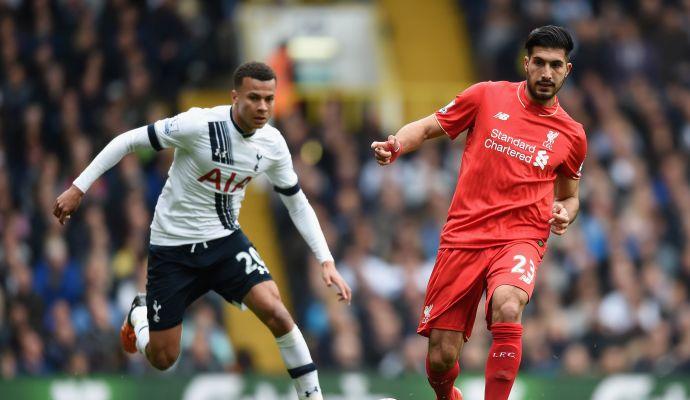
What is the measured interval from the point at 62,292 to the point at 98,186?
1.47 m

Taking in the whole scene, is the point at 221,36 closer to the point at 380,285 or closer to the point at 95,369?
the point at 380,285

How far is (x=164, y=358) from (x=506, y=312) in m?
2.59

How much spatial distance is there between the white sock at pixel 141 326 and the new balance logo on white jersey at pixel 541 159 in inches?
117

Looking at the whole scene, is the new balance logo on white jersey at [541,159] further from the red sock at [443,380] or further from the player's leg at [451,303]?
the red sock at [443,380]

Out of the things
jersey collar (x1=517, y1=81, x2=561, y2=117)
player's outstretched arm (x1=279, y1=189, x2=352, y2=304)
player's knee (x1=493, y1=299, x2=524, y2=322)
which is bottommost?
player's knee (x1=493, y1=299, x2=524, y2=322)

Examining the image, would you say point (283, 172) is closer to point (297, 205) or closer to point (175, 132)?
point (297, 205)

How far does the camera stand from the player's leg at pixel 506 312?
8406 millimetres

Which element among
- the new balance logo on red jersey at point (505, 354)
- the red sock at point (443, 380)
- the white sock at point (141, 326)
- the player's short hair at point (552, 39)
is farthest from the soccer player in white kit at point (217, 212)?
the player's short hair at point (552, 39)

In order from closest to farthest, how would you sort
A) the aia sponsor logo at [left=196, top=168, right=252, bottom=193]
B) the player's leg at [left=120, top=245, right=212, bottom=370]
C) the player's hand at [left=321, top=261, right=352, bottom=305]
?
1. the player's hand at [left=321, top=261, right=352, bottom=305]
2. the aia sponsor logo at [left=196, top=168, right=252, bottom=193]
3. the player's leg at [left=120, top=245, right=212, bottom=370]

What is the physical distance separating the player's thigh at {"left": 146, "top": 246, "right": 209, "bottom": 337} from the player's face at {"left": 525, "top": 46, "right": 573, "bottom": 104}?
255 cm

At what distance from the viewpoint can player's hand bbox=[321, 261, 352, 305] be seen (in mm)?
→ 9062

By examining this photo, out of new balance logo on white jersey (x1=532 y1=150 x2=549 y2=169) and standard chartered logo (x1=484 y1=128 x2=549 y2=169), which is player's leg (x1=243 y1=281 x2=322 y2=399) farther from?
new balance logo on white jersey (x1=532 y1=150 x2=549 y2=169)

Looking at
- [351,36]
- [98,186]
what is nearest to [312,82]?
[351,36]

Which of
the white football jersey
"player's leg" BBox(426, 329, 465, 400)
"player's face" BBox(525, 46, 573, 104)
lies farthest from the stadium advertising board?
"player's face" BBox(525, 46, 573, 104)
